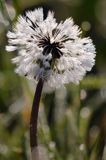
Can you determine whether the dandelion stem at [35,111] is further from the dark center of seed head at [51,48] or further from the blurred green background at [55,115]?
the blurred green background at [55,115]

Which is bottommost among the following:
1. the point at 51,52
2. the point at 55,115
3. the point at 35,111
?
the point at 55,115

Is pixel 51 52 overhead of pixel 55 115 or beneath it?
overhead

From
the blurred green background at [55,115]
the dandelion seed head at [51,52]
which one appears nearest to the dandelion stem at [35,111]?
the dandelion seed head at [51,52]

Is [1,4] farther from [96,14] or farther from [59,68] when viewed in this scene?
[96,14]

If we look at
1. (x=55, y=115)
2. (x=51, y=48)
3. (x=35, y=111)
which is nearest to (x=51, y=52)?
(x=51, y=48)

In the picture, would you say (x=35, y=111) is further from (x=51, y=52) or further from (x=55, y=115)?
(x=55, y=115)

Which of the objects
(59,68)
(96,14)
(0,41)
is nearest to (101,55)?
(96,14)
